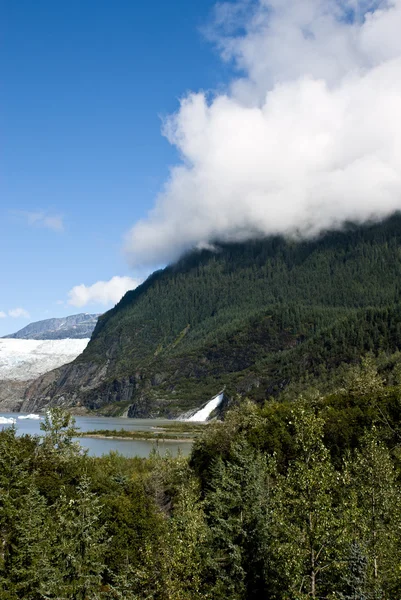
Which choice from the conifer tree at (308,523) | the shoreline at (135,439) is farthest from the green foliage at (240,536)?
the shoreline at (135,439)

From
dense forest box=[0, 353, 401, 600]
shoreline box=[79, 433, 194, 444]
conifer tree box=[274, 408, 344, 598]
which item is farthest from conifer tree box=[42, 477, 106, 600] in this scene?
shoreline box=[79, 433, 194, 444]

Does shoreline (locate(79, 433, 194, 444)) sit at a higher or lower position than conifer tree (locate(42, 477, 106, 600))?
lower

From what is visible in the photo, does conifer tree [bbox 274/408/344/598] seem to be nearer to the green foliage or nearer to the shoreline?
the green foliage

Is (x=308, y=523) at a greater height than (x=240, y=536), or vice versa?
(x=308, y=523)

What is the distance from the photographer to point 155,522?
5866 cm

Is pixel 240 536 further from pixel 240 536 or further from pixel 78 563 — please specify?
pixel 78 563

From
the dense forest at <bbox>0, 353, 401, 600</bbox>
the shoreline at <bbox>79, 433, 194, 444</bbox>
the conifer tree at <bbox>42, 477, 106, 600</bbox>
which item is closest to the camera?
the dense forest at <bbox>0, 353, 401, 600</bbox>

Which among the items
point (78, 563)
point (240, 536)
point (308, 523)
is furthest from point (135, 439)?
point (308, 523)

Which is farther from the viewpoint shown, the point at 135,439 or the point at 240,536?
the point at 135,439

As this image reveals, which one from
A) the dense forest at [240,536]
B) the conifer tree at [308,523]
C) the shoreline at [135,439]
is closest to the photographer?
the conifer tree at [308,523]

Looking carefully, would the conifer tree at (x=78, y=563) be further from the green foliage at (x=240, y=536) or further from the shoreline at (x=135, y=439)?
the shoreline at (x=135, y=439)

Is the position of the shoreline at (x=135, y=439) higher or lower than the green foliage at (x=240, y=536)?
lower

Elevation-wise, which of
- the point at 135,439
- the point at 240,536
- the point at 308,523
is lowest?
the point at 135,439

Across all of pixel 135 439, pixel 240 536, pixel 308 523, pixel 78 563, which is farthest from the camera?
pixel 135 439
